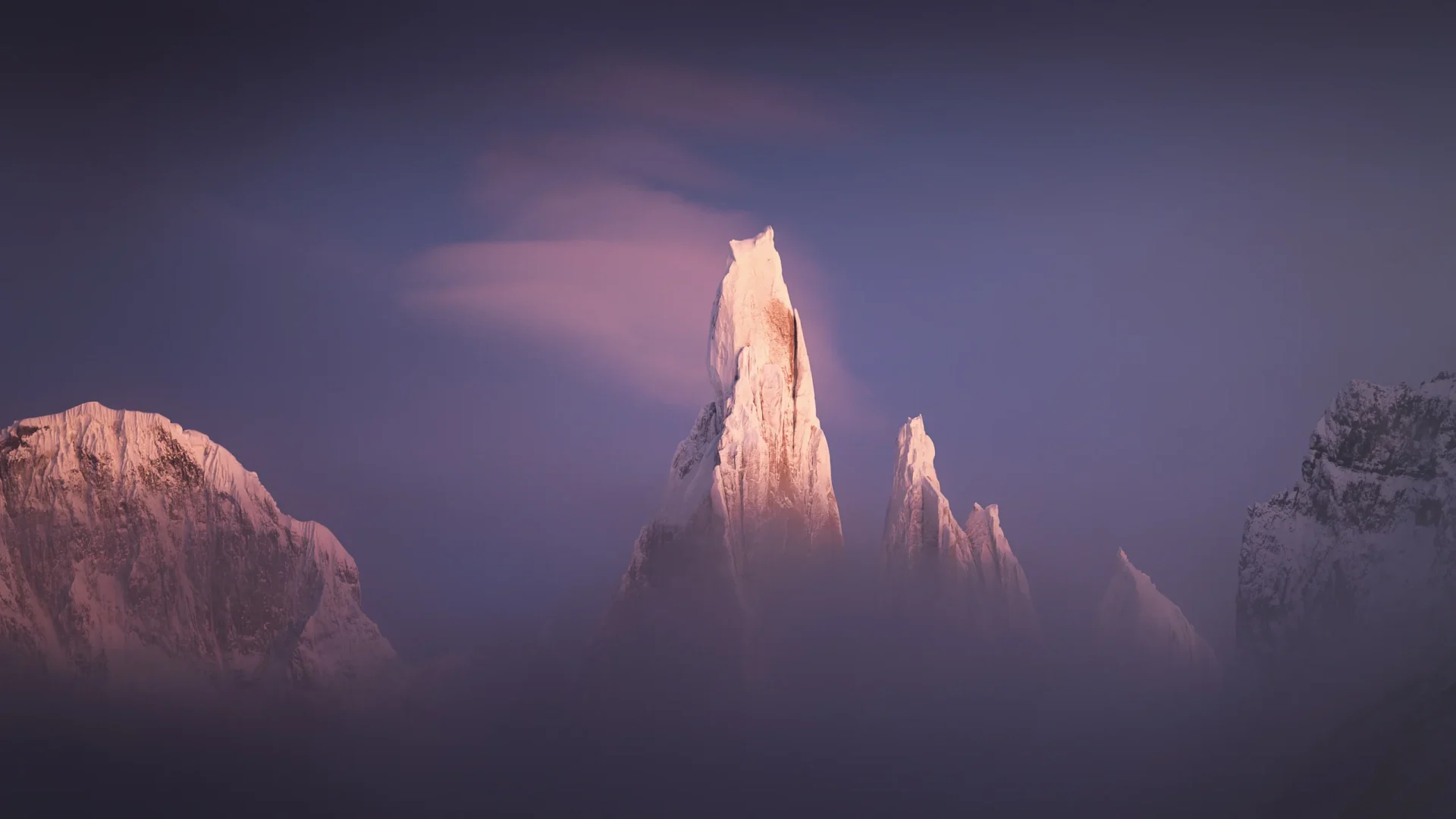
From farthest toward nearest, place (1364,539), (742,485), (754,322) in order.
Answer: (754,322) < (742,485) < (1364,539)

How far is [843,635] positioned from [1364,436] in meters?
32.2

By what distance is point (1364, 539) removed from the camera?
67.2 m

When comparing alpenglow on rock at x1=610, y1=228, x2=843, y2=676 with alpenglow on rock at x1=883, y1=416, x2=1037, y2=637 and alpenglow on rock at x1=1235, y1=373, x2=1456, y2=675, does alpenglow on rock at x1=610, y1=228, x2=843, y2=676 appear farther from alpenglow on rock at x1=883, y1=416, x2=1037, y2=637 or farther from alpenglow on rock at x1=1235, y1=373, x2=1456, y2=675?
alpenglow on rock at x1=1235, y1=373, x2=1456, y2=675

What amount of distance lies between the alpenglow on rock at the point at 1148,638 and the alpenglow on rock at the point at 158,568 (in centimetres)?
4674

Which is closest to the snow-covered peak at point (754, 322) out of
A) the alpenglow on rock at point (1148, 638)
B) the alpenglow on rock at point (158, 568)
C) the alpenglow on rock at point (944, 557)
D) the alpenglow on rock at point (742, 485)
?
the alpenglow on rock at point (742, 485)

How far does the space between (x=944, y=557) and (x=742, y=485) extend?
13.3 m

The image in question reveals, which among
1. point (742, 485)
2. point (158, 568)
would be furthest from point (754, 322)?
point (158, 568)

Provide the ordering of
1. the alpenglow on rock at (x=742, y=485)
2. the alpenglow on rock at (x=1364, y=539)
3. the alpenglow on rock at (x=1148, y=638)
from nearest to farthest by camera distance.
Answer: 1. the alpenglow on rock at (x=1364, y=539)
2. the alpenglow on rock at (x=742, y=485)
3. the alpenglow on rock at (x=1148, y=638)

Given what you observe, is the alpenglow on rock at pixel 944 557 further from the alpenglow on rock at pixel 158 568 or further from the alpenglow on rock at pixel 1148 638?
the alpenglow on rock at pixel 158 568

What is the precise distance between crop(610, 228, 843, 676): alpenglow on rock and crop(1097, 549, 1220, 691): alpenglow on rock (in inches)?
718

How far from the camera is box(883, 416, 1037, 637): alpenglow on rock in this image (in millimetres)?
71062

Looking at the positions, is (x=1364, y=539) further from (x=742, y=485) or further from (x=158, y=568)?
(x=158, y=568)

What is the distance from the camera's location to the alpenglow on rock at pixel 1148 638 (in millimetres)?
70438

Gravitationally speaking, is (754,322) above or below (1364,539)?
above
